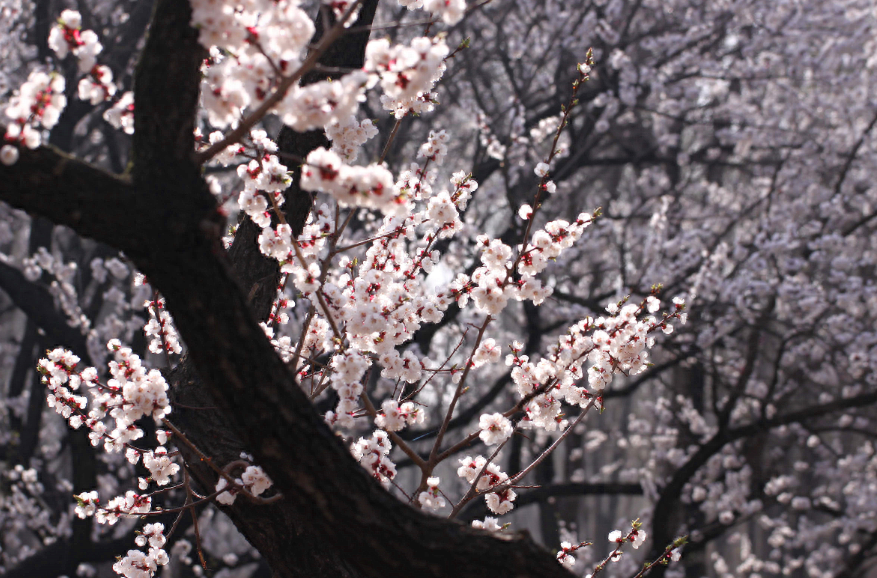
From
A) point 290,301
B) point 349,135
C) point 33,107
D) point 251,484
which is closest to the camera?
point 33,107

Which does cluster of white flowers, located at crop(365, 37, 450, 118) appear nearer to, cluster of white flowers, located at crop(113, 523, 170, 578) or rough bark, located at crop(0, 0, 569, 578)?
rough bark, located at crop(0, 0, 569, 578)

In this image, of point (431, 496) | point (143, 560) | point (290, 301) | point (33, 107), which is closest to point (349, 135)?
point (290, 301)

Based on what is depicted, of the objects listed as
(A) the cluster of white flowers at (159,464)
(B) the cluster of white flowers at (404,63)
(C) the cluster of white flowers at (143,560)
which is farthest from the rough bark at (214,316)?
(C) the cluster of white flowers at (143,560)

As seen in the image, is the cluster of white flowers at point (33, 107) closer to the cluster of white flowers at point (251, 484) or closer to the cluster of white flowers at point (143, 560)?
the cluster of white flowers at point (251, 484)

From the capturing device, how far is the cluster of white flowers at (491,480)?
2766 mm

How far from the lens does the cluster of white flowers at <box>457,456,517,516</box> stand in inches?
109

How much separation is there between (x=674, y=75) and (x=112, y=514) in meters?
7.88

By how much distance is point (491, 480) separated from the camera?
2.78 meters

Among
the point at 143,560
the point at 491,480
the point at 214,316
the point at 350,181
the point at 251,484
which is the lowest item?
the point at 143,560

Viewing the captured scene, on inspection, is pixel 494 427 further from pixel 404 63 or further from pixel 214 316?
pixel 404 63

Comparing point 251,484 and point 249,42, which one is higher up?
point 249,42

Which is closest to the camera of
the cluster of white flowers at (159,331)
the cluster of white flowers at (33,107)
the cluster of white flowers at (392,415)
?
the cluster of white flowers at (33,107)

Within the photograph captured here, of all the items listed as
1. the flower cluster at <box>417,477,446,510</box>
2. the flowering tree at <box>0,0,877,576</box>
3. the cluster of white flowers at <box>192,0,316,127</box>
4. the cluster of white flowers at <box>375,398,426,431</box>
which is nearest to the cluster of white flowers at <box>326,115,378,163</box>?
the flowering tree at <box>0,0,877,576</box>

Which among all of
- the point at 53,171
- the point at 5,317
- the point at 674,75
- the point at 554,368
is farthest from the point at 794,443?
the point at 5,317
